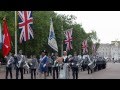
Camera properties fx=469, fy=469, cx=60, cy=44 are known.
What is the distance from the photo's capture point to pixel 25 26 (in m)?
28.5

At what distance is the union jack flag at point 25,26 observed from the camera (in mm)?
28219

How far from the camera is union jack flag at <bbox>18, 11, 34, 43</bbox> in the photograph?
28.2 m

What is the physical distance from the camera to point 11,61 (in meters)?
27.9
